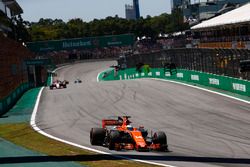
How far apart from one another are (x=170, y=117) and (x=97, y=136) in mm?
7701

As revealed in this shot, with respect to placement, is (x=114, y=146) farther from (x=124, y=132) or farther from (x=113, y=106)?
(x=113, y=106)

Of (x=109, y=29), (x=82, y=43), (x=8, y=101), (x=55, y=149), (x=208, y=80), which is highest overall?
(x=109, y=29)

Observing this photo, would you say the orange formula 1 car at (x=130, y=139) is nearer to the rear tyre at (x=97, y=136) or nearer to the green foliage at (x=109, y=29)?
the rear tyre at (x=97, y=136)

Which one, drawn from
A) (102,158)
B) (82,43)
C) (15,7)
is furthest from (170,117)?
(15,7)

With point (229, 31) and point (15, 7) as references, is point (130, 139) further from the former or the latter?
point (15, 7)

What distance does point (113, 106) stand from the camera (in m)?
29.3

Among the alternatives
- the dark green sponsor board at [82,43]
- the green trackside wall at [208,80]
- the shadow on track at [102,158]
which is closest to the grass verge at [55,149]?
the shadow on track at [102,158]

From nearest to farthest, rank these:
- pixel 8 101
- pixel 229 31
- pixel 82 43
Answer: pixel 8 101
pixel 229 31
pixel 82 43

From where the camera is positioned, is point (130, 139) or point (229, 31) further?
point (229, 31)

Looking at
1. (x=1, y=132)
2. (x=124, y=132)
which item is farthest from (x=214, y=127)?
(x=1, y=132)

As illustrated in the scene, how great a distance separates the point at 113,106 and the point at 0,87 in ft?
22.3

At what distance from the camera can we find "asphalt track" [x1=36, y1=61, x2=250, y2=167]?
15.4 m

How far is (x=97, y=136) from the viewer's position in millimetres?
17047

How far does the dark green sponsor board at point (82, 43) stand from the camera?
89.5m
